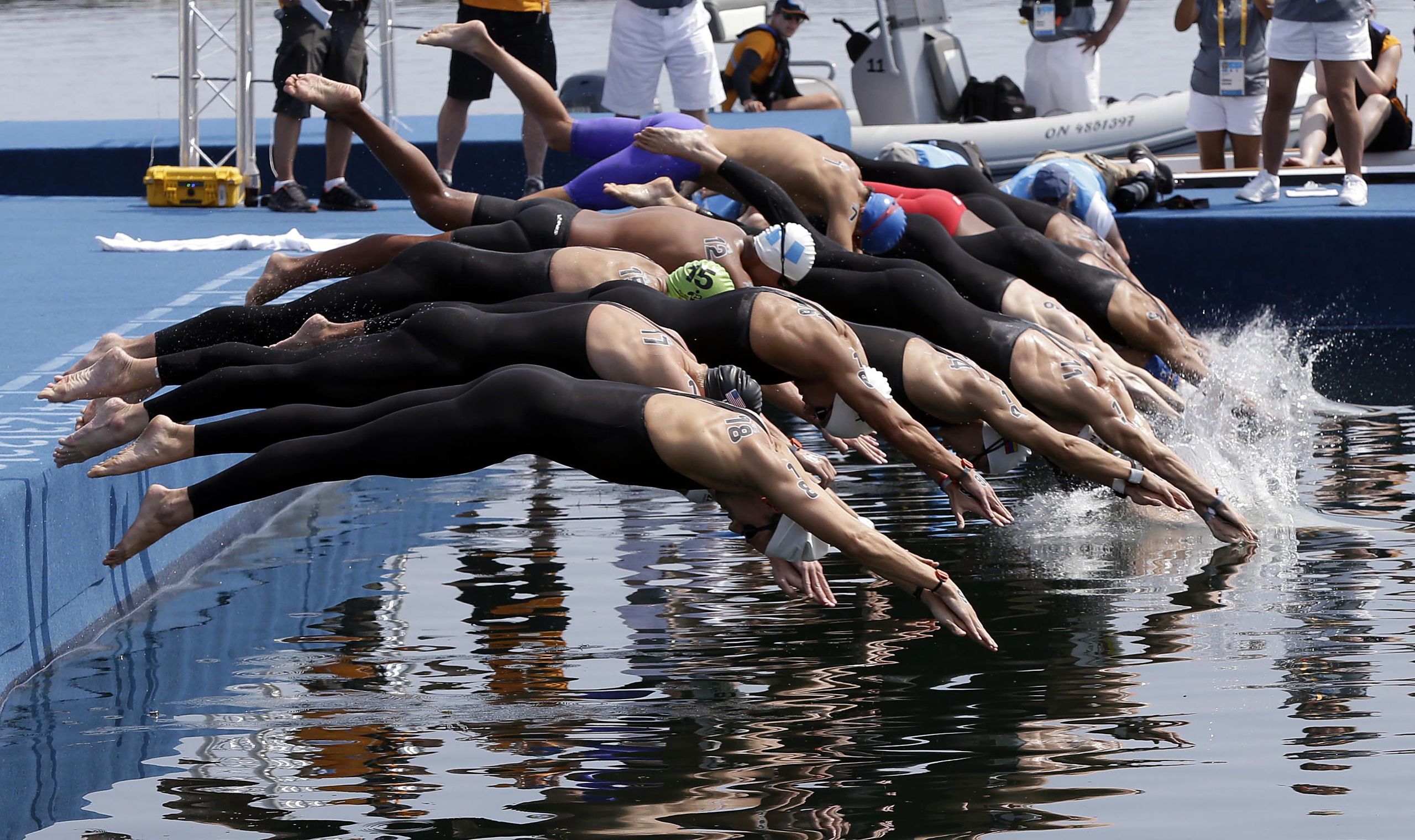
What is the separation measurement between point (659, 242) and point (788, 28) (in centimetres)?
818

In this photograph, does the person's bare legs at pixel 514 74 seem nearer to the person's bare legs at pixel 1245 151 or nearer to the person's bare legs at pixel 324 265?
the person's bare legs at pixel 324 265

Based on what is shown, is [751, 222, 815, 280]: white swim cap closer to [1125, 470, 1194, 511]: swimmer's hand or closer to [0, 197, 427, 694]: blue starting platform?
[1125, 470, 1194, 511]: swimmer's hand

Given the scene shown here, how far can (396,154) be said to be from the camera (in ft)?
24.1

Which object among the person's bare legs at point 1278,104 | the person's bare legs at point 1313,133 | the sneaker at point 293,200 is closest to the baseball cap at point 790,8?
the person's bare legs at point 1313,133

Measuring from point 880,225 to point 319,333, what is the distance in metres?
2.76

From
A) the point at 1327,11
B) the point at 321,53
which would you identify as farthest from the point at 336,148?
the point at 1327,11

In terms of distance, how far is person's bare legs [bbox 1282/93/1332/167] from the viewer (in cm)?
1214

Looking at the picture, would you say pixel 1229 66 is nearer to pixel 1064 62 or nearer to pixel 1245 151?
pixel 1245 151

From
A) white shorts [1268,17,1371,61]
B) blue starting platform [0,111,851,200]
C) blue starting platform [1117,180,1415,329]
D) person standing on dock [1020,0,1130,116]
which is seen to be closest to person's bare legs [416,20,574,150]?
blue starting platform [0,111,851,200]

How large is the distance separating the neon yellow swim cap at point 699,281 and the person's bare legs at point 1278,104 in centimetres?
449

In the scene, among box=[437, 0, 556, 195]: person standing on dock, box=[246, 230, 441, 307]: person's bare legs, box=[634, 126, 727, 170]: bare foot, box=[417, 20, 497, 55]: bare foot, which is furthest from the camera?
box=[437, 0, 556, 195]: person standing on dock

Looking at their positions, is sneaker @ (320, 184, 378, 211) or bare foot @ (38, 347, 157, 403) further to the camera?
sneaker @ (320, 184, 378, 211)

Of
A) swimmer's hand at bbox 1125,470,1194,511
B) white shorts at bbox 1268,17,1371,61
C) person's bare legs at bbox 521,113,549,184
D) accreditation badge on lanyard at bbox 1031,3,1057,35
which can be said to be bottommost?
swimmer's hand at bbox 1125,470,1194,511

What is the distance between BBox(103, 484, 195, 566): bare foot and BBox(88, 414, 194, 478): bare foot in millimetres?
78
